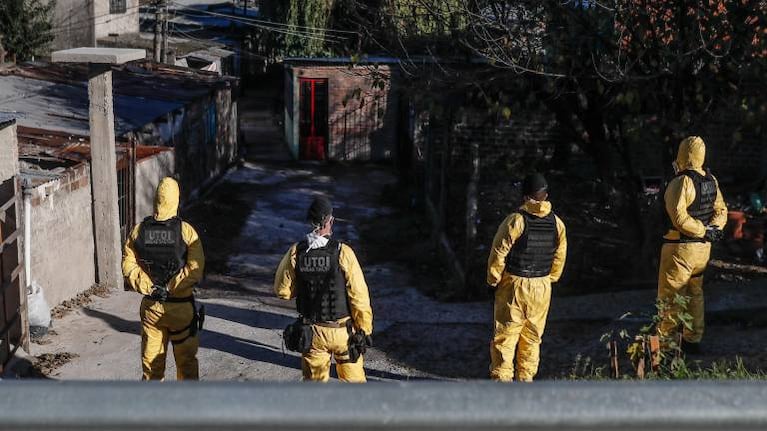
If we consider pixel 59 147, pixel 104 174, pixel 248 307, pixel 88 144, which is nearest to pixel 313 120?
pixel 88 144

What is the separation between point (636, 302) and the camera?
10.1 m

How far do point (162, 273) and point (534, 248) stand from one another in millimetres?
2792

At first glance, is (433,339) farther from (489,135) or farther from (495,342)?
(489,135)

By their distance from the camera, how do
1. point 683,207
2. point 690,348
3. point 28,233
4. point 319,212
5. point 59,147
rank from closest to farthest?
point 319,212 → point 683,207 → point 690,348 → point 28,233 → point 59,147

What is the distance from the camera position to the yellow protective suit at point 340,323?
6.53 m

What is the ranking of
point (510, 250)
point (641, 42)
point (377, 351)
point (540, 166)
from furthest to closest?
point (540, 166), point (641, 42), point (377, 351), point (510, 250)

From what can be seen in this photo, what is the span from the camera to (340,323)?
6660 mm

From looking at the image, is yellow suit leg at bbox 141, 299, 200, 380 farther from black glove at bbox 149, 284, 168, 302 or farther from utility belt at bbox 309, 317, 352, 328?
utility belt at bbox 309, 317, 352, 328

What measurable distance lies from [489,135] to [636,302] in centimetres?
852

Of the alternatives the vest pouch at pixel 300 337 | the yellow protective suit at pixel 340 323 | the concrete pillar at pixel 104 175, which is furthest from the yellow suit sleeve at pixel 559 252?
the concrete pillar at pixel 104 175

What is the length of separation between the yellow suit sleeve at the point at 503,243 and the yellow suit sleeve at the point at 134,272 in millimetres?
2585

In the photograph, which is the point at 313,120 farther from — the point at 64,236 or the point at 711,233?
the point at 711,233

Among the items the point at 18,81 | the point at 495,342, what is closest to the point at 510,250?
the point at 495,342

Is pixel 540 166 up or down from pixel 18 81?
down
